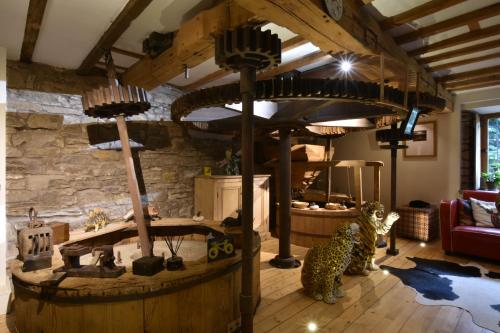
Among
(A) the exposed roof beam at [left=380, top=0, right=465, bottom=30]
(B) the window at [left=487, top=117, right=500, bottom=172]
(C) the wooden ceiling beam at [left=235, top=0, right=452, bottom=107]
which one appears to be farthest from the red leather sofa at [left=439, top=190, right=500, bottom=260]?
(A) the exposed roof beam at [left=380, top=0, right=465, bottom=30]

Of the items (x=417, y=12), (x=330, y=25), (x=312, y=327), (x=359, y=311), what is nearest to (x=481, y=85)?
(x=417, y=12)

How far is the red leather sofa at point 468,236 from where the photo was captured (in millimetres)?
3773

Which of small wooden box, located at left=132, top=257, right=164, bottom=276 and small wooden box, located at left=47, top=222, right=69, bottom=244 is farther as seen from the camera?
small wooden box, located at left=47, top=222, right=69, bottom=244

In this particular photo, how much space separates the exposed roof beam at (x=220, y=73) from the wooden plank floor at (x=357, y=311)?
96.7 inches

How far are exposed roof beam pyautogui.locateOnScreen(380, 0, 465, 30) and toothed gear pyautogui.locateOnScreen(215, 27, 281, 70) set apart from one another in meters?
1.48

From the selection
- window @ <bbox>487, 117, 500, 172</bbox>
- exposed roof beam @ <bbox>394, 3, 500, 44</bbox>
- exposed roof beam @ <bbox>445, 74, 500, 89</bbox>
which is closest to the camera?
exposed roof beam @ <bbox>394, 3, 500, 44</bbox>

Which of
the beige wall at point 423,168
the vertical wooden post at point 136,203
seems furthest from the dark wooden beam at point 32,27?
the beige wall at point 423,168

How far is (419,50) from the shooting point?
3.26 metres

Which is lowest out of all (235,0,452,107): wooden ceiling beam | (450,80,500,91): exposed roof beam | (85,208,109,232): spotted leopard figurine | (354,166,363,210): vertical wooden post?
(85,208,109,232): spotted leopard figurine

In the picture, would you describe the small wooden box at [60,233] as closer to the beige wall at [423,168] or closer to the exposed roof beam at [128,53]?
the exposed roof beam at [128,53]

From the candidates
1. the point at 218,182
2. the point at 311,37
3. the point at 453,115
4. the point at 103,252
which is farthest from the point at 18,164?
the point at 453,115

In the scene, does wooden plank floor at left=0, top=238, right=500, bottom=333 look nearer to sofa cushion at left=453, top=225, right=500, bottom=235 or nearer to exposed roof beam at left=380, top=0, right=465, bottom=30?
sofa cushion at left=453, top=225, right=500, bottom=235

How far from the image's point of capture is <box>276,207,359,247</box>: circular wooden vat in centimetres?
429

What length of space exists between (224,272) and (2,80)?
2651 millimetres
